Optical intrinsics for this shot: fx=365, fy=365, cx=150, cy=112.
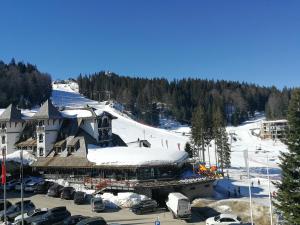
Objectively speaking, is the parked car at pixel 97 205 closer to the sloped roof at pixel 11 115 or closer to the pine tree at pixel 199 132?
the sloped roof at pixel 11 115

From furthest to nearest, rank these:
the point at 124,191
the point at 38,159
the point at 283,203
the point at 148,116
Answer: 1. the point at 148,116
2. the point at 38,159
3. the point at 124,191
4. the point at 283,203

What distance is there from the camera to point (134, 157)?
53219 mm

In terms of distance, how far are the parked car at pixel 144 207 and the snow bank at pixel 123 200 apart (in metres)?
2.70

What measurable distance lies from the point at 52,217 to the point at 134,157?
18.8m

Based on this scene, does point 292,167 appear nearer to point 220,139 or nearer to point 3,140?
point 3,140

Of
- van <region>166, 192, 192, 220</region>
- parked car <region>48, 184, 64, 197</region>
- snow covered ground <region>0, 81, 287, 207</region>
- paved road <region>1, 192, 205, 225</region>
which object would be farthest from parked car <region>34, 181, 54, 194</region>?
van <region>166, 192, 192, 220</region>

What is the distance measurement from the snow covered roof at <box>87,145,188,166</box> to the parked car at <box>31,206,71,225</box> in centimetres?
1615

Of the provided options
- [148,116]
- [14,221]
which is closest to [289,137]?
[14,221]

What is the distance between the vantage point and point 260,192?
6688 centimetres

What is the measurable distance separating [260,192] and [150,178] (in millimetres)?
24766

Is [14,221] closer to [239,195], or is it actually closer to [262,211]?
[262,211]

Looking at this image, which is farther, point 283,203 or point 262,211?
point 262,211

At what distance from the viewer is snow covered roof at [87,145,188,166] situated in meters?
52.4

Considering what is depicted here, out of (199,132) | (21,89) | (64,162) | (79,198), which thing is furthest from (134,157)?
(21,89)
